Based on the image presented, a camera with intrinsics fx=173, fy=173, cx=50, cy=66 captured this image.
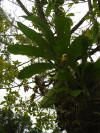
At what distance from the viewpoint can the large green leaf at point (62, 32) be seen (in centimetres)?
114

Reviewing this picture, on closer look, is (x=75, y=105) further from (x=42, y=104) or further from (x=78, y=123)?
A: (x=42, y=104)

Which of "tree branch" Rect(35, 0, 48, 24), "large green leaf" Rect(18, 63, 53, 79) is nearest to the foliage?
"large green leaf" Rect(18, 63, 53, 79)

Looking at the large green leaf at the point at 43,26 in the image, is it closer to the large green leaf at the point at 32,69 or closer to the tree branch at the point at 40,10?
the large green leaf at the point at 32,69

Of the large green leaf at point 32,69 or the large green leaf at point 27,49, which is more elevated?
the large green leaf at point 27,49

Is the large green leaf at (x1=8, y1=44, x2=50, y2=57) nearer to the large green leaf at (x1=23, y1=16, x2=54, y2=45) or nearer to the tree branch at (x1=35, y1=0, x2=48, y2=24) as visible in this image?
the large green leaf at (x1=23, y1=16, x2=54, y2=45)

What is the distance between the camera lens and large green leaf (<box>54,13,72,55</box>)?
114 centimetres

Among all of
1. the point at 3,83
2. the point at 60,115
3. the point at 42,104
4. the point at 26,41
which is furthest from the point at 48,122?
the point at 60,115

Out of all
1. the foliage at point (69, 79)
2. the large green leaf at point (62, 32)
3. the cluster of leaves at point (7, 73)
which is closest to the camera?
the foliage at point (69, 79)

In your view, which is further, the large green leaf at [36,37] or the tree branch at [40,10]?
the tree branch at [40,10]

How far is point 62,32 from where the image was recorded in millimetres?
1188

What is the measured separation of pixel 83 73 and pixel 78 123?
0.29 m

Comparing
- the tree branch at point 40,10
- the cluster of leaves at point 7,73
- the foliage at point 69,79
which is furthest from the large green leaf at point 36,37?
the cluster of leaves at point 7,73

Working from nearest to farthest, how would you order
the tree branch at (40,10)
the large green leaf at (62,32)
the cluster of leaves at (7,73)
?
the large green leaf at (62,32)
the tree branch at (40,10)
the cluster of leaves at (7,73)

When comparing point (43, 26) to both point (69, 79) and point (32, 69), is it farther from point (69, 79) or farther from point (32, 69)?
point (69, 79)
